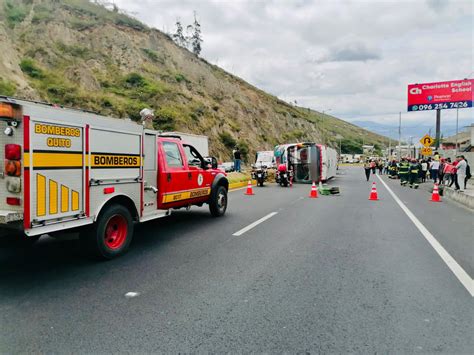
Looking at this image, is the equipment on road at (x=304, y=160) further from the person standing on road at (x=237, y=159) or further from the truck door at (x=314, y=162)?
the person standing on road at (x=237, y=159)

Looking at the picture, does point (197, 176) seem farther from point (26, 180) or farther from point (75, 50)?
point (75, 50)

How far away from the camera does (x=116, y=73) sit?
45.4 meters

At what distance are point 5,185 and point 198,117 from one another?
1601 inches

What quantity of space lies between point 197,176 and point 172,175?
4.04 ft

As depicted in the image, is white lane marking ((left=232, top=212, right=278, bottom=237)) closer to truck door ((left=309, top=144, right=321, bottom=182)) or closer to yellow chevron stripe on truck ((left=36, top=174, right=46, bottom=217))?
yellow chevron stripe on truck ((left=36, top=174, right=46, bottom=217))

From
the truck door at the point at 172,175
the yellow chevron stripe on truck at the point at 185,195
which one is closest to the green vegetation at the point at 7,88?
the yellow chevron stripe on truck at the point at 185,195

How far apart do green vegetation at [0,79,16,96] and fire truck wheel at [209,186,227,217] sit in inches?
976

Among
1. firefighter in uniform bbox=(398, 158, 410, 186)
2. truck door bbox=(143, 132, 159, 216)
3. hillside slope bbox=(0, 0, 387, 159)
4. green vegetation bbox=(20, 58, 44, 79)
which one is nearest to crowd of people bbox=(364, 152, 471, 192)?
firefighter in uniform bbox=(398, 158, 410, 186)

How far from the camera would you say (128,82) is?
146ft

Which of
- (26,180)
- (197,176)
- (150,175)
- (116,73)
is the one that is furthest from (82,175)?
(116,73)

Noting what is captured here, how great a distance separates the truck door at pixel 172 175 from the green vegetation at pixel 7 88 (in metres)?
25.7

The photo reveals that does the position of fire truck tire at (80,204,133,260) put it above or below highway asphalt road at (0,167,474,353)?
above

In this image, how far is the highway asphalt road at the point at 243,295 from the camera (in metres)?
3.56

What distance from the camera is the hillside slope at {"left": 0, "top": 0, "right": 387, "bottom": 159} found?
36188 mm
